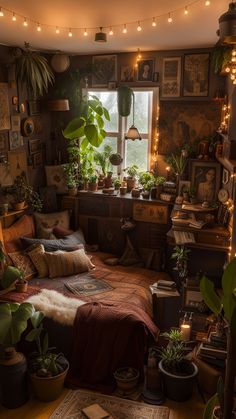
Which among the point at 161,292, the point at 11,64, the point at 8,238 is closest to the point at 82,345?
the point at 161,292

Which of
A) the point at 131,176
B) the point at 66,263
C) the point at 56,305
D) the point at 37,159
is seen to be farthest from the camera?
the point at 37,159

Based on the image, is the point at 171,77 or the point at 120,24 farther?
the point at 171,77

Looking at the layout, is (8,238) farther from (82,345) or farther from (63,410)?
(63,410)

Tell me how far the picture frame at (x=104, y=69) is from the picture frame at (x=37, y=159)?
121 centimetres

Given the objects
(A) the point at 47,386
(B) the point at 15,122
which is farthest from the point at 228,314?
(B) the point at 15,122

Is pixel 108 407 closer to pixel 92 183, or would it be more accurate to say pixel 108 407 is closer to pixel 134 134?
pixel 92 183

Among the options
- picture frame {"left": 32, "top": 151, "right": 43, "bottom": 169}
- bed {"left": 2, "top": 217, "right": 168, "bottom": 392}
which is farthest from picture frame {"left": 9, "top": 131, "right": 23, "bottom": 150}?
bed {"left": 2, "top": 217, "right": 168, "bottom": 392}

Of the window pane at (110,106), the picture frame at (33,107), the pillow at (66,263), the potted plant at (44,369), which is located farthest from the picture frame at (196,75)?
the potted plant at (44,369)

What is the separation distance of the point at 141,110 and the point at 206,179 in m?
1.32

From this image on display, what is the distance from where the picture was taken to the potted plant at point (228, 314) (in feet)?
Answer: 7.97

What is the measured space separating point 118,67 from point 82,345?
3.41 m

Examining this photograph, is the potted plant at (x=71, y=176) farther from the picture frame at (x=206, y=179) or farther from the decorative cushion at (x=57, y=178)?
the picture frame at (x=206, y=179)

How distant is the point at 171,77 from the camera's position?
5.11 meters

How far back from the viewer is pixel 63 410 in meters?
3.45
